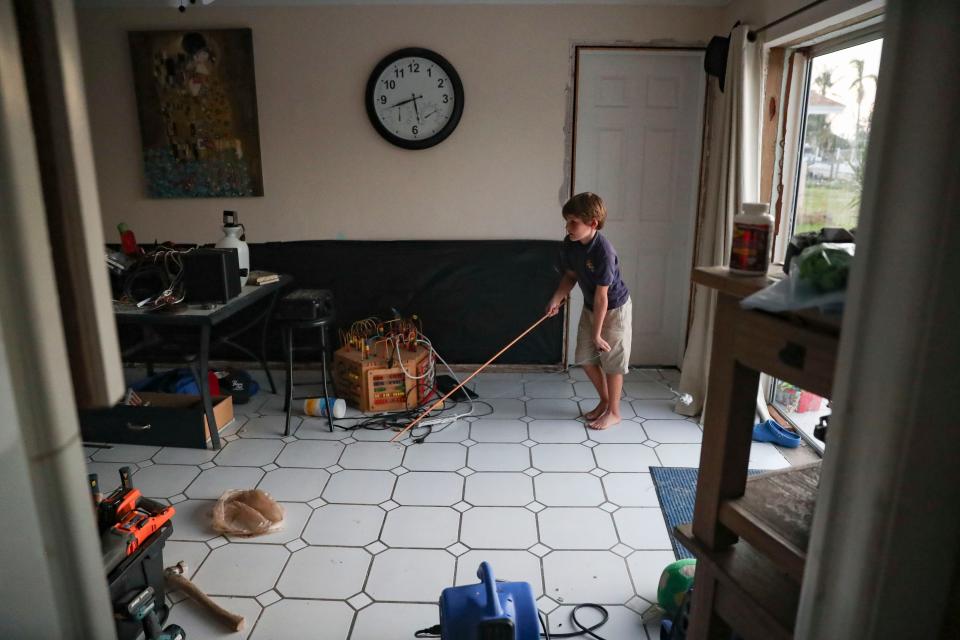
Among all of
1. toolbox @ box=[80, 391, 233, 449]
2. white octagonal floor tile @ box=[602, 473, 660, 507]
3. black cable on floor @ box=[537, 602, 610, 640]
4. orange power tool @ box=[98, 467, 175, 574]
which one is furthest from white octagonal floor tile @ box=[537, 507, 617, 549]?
toolbox @ box=[80, 391, 233, 449]

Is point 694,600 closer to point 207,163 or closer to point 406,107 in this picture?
point 406,107

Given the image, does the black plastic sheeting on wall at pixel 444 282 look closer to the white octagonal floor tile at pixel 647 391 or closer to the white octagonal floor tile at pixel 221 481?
the white octagonal floor tile at pixel 647 391

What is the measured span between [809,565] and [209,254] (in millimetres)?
2884

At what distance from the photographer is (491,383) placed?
4070mm

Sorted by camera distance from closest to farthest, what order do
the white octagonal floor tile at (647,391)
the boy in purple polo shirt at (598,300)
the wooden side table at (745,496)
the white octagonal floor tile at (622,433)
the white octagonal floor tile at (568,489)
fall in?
1. the wooden side table at (745,496)
2. the white octagonal floor tile at (568,489)
3. the boy in purple polo shirt at (598,300)
4. the white octagonal floor tile at (622,433)
5. the white octagonal floor tile at (647,391)

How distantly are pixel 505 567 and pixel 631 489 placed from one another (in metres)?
0.80

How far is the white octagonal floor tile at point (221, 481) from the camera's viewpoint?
8.83 feet

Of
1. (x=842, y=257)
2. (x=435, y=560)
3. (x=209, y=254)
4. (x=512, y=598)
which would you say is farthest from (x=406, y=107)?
(x=842, y=257)

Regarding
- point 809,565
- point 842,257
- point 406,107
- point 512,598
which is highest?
point 406,107

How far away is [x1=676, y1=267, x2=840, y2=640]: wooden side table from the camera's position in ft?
3.33

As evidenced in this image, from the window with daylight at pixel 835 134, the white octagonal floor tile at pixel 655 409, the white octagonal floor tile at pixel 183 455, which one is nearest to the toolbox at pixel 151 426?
the white octagonal floor tile at pixel 183 455

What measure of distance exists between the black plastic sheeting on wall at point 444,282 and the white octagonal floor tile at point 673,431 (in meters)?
1.06

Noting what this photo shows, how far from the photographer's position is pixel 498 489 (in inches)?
107

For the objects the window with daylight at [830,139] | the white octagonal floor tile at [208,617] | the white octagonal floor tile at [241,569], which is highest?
the window with daylight at [830,139]
